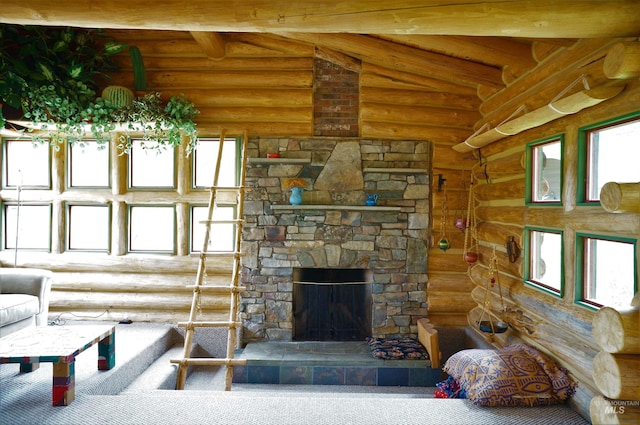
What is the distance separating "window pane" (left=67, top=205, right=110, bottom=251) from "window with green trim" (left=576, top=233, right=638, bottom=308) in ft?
18.3

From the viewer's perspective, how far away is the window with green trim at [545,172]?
363 cm

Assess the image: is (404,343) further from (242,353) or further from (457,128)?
(457,128)

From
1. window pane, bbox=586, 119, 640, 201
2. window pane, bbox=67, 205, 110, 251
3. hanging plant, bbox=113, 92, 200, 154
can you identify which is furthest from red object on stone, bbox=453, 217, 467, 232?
window pane, bbox=67, 205, 110, 251

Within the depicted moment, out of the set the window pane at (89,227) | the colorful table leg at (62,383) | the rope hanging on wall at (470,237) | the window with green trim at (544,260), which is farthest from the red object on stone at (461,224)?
the window pane at (89,227)

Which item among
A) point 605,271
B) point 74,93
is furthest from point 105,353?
point 605,271

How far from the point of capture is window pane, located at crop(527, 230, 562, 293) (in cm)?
362

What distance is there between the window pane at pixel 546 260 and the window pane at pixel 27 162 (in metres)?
6.09

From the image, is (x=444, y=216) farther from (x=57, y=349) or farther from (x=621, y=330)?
(x=57, y=349)

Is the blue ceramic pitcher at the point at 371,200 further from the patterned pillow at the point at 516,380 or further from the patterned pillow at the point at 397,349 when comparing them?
the patterned pillow at the point at 516,380

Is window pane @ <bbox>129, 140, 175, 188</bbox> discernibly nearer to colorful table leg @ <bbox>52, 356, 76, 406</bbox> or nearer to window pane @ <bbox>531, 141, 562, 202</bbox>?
colorful table leg @ <bbox>52, 356, 76, 406</bbox>

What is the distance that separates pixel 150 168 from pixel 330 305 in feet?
10.1

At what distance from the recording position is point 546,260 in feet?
12.6

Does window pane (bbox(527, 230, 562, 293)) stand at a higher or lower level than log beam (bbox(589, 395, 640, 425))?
higher

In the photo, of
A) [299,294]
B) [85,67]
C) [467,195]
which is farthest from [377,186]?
[85,67]
